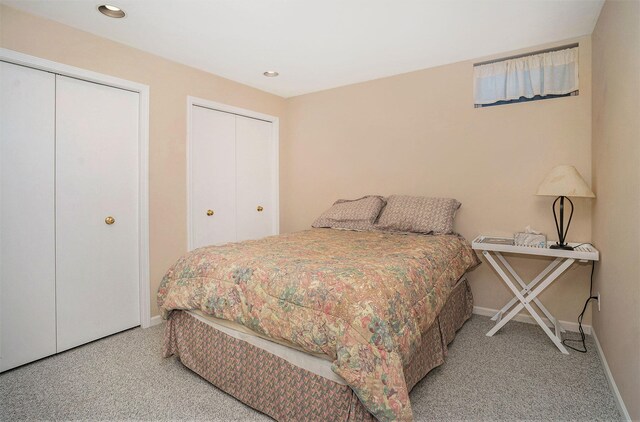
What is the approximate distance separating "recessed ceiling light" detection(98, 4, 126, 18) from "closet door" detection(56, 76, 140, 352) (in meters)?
0.56

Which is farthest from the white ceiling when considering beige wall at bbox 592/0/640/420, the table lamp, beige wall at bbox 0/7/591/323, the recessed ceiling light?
the table lamp

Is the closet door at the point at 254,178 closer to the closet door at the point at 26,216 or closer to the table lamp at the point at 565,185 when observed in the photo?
the closet door at the point at 26,216

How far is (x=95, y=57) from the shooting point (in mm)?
2537

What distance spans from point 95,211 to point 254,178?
1.70 m

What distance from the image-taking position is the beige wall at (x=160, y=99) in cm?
242

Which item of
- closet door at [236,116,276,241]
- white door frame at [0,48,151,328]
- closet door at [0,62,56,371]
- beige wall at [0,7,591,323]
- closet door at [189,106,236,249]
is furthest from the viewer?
closet door at [236,116,276,241]

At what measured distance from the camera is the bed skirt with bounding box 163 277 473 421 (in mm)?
1487

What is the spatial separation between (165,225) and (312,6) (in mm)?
2093

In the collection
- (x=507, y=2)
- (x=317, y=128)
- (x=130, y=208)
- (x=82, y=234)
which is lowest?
(x=82, y=234)

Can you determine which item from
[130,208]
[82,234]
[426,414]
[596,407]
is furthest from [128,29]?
[596,407]

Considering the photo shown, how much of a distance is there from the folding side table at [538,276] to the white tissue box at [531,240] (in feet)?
0.15

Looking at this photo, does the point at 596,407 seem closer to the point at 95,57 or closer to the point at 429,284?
the point at 429,284

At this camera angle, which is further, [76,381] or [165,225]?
[165,225]

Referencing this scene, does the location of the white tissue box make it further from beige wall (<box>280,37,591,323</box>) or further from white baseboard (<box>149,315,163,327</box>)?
white baseboard (<box>149,315,163,327</box>)
